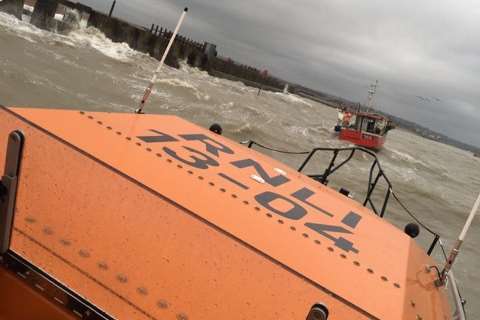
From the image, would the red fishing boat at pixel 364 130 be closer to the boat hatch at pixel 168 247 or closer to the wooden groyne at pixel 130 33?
the wooden groyne at pixel 130 33

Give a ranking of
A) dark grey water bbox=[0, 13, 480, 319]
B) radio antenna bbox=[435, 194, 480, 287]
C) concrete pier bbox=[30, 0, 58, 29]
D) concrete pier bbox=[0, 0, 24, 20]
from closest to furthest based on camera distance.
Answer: radio antenna bbox=[435, 194, 480, 287] < dark grey water bbox=[0, 13, 480, 319] < concrete pier bbox=[0, 0, 24, 20] < concrete pier bbox=[30, 0, 58, 29]

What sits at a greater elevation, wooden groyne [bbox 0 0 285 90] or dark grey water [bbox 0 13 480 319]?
wooden groyne [bbox 0 0 285 90]

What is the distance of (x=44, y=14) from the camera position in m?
29.9

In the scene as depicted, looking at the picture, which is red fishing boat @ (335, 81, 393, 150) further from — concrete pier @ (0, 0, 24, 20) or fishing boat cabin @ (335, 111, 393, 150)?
concrete pier @ (0, 0, 24, 20)

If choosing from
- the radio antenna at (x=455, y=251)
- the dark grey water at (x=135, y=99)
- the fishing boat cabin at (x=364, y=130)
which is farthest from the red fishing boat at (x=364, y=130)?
the radio antenna at (x=455, y=251)

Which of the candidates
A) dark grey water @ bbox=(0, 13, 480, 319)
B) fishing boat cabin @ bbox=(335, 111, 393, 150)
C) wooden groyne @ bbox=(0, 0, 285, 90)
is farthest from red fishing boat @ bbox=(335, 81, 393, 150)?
wooden groyne @ bbox=(0, 0, 285, 90)

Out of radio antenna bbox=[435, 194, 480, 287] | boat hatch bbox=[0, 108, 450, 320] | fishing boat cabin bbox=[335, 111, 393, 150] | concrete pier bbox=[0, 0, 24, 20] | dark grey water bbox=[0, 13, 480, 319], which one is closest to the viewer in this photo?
boat hatch bbox=[0, 108, 450, 320]

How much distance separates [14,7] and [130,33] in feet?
32.9

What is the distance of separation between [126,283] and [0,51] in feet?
57.1

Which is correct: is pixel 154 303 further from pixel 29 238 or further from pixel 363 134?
pixel 363 134

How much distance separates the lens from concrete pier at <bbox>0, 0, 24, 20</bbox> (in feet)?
92.0

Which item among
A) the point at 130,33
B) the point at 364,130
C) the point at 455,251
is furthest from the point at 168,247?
the point at 130,33

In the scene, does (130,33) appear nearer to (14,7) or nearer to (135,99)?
(14,7)

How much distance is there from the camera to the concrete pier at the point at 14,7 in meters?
28.0
